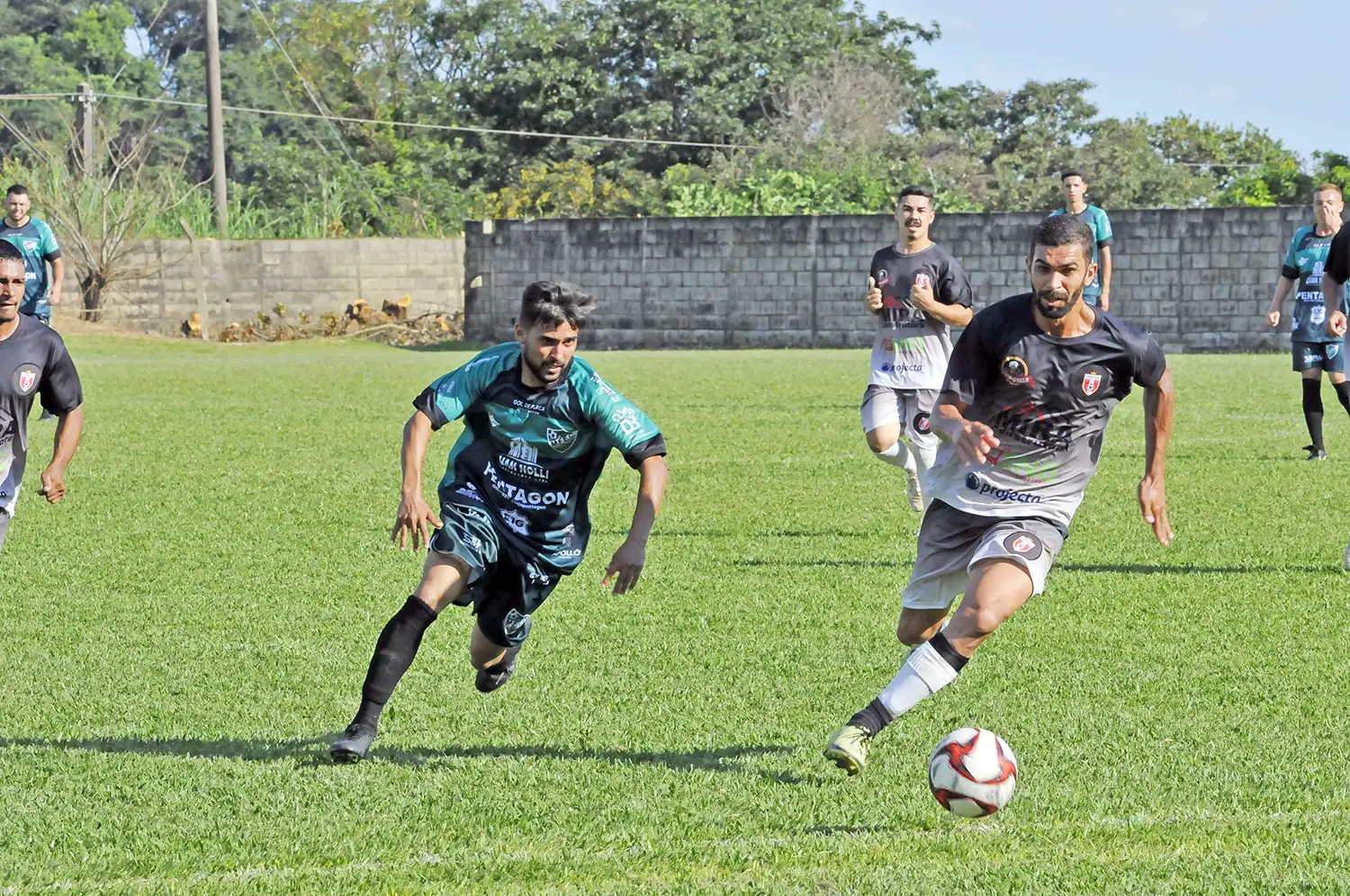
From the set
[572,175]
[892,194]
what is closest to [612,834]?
[892,194]

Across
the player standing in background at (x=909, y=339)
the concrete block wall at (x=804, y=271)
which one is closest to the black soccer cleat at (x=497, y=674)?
the player standing in background at (x=909, y=339)

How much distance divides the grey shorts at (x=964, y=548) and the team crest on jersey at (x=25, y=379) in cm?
324

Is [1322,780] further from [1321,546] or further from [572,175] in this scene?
[572,175]

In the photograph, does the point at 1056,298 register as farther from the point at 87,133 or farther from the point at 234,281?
the point at 87,133

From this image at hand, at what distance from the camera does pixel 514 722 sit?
585cm

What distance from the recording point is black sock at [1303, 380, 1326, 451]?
13680 millimetres

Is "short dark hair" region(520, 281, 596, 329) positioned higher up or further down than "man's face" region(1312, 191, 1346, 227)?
further down

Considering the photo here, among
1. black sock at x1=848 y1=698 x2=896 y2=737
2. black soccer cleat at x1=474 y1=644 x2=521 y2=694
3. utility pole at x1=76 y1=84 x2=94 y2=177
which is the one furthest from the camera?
utility pole at x1=76 y1=84 x2=94 y2=177

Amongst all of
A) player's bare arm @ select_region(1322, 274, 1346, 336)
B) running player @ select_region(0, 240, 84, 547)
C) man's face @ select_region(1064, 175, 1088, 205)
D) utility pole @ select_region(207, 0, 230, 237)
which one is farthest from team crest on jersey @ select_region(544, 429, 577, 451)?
utility pole @ select_region(207, 0, 230, 237)

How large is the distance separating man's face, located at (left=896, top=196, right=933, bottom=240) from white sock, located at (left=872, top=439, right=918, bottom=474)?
123 cm

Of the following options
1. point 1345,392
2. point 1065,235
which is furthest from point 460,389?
point 1345,392

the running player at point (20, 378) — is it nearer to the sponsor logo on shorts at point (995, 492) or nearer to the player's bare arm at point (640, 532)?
the player's bare arm at point (640, 532)

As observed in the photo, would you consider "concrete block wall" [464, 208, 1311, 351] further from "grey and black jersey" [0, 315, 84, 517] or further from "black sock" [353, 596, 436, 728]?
"black sock" [353, 596, 436, 728]

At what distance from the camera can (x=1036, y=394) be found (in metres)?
5.32
